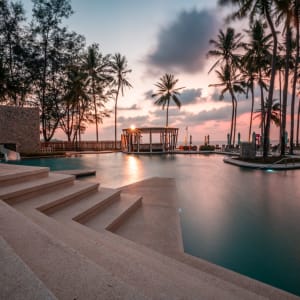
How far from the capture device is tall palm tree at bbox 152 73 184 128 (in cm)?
2302

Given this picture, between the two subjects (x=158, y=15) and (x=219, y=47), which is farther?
(x=219, y=47)

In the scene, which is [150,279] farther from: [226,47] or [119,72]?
[119,72]

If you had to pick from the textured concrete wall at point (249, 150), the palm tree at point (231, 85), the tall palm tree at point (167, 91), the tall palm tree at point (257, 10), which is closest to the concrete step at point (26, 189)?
the tall palm tree at point (257, 10)

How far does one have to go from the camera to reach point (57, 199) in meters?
2.67

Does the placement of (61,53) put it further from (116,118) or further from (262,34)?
(262,34)

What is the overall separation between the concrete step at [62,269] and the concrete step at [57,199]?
44.3 inches

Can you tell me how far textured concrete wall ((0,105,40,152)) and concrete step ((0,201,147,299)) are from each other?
16.4 m

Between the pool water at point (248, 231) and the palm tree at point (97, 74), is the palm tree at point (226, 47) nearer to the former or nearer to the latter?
the palm tree at point (97, 74)

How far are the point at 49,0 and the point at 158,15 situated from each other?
1737cm

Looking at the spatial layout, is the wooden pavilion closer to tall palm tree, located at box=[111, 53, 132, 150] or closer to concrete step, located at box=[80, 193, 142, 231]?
tall palm tree, located at box=[111, 53, 132, 150]

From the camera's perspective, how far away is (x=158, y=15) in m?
8.00

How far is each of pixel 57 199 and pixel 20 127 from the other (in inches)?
606

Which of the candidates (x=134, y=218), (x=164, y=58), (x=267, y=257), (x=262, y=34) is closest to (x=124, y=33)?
(x=164, y=58)

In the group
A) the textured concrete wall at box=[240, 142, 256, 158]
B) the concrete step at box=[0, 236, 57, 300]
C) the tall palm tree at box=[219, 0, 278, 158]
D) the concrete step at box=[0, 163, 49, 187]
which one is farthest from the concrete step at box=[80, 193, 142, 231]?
the textured concrete wall at box=[240, 142, 256, 158]
